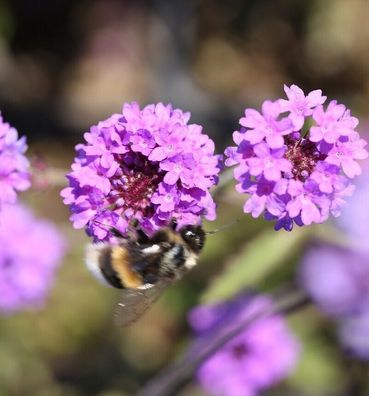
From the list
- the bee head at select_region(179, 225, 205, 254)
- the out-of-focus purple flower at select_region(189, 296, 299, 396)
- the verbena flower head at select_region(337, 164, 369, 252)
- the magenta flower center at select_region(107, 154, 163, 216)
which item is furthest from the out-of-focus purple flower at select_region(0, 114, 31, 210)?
the out-of-focus purple flower at select_region(189, 296, 299, 396)

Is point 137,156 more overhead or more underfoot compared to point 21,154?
more underfoot

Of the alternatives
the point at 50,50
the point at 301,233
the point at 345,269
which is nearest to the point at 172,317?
the point at 345,269

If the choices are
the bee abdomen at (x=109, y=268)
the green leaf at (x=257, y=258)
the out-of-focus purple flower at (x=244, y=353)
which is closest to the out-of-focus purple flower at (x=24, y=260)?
the out-of-focus purple flower at (x=244, y=353)

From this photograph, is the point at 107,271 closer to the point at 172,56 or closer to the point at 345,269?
the point at 345,269

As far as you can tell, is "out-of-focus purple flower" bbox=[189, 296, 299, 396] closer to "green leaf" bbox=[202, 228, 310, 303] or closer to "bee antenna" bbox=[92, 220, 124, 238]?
"green leaf" bbox=[202, 228, 310, 303]

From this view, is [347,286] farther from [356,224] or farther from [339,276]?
[356,224]
